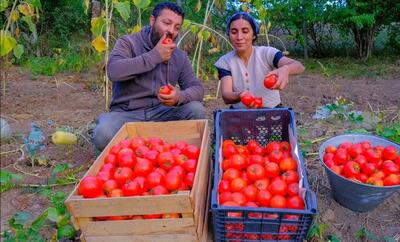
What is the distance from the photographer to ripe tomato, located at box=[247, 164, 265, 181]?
2113 mm

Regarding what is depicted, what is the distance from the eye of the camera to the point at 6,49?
115 inches

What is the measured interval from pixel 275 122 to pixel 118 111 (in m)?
1.30

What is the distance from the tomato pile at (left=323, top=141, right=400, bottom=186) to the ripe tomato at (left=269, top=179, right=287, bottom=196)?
394 millimetres

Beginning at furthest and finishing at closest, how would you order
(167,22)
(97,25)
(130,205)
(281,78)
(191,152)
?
(97,25) < (167,22) < (281,78) < (191,152) < (130,205)

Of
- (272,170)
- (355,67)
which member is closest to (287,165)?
(272,170)

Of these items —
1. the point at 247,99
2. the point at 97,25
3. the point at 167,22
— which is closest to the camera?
the point at 247,99

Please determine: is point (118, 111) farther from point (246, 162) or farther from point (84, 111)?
point (84, 111)

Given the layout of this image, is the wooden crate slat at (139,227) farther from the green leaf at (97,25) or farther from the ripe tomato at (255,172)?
the green leaf at (97,25)

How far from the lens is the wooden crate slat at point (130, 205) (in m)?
1.72

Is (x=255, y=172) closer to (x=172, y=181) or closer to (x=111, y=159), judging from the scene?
(x=172, y=181)

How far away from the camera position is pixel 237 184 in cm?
200

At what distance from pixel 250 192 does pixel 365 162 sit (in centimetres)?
78

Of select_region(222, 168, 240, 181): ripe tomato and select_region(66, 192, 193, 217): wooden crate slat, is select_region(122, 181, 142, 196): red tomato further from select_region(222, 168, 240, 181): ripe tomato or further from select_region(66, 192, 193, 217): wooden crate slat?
select_region(222, 168, 240, 181): ripe tomato

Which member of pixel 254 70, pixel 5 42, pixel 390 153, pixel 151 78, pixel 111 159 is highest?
pixel 5 42
